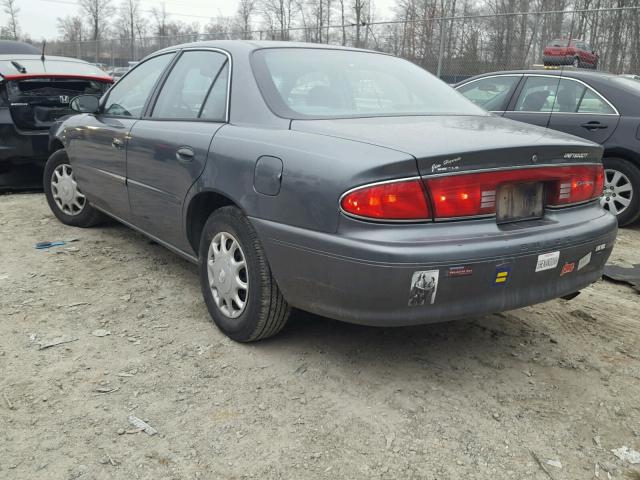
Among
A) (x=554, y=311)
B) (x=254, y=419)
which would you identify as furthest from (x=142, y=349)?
(x=554, y=311)

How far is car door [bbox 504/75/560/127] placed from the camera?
6410 millimetres

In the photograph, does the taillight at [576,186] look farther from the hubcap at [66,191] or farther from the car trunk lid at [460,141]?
the hubcap at [66,191]

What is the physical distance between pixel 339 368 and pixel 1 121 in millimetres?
5032

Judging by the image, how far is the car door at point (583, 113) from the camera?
5973 mm

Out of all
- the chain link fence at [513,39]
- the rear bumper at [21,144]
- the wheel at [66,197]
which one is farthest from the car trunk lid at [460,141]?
the chain link fence at [513,39]

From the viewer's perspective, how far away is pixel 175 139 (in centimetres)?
348

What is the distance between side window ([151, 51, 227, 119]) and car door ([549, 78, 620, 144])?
413 centimetres

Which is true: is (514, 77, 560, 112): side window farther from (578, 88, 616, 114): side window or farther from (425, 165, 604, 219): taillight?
(425, 165, 604, 219): taillight

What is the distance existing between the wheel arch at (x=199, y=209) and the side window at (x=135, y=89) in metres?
1.06

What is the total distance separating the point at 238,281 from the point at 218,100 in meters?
1.04

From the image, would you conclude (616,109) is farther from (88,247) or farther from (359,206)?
(88,247)

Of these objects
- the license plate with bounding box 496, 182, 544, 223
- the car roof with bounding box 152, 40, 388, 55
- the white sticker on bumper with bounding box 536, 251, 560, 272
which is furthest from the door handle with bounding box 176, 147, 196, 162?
the white sticker on bumper with bounding box 536, 251, 560, 272

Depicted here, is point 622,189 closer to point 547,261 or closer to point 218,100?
point 547,261

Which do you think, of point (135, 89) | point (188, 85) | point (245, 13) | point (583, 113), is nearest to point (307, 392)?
point (188, 85)
